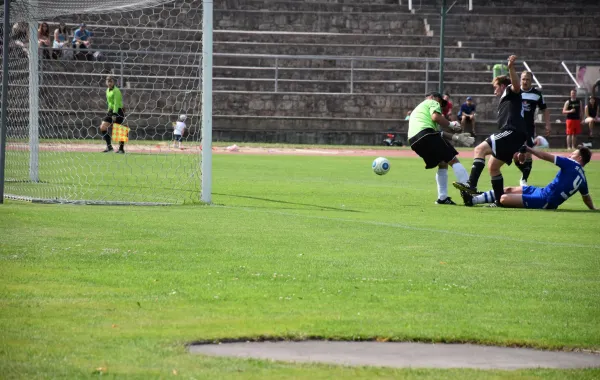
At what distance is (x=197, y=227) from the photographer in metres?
12.4

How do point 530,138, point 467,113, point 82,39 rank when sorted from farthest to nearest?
point 467,113, point 82,39, point 530,138

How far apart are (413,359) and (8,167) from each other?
1600 centimetres

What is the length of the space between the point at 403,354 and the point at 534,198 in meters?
10.5

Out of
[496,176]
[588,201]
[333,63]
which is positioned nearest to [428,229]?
[496,176]

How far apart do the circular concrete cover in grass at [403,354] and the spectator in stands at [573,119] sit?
32506mm

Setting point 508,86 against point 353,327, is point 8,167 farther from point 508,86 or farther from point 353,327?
point 353,327

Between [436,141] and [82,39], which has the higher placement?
[82,39]

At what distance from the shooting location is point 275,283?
8500 mm

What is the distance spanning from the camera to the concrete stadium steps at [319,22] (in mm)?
45500

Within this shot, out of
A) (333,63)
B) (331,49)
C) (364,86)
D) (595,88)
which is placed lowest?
(364,86)

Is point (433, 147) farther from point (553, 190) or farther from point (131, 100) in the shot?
point (131, 100)

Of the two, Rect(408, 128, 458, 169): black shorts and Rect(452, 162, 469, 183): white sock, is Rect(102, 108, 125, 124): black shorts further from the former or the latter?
Rect(452, 162, 469, 183): white sock

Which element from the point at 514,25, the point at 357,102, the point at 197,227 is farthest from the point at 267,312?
the point at 514,25

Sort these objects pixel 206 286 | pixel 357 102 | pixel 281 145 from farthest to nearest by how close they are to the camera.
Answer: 1. pixel 357 102
2. pixel 281 145
3. pixel 206 286
